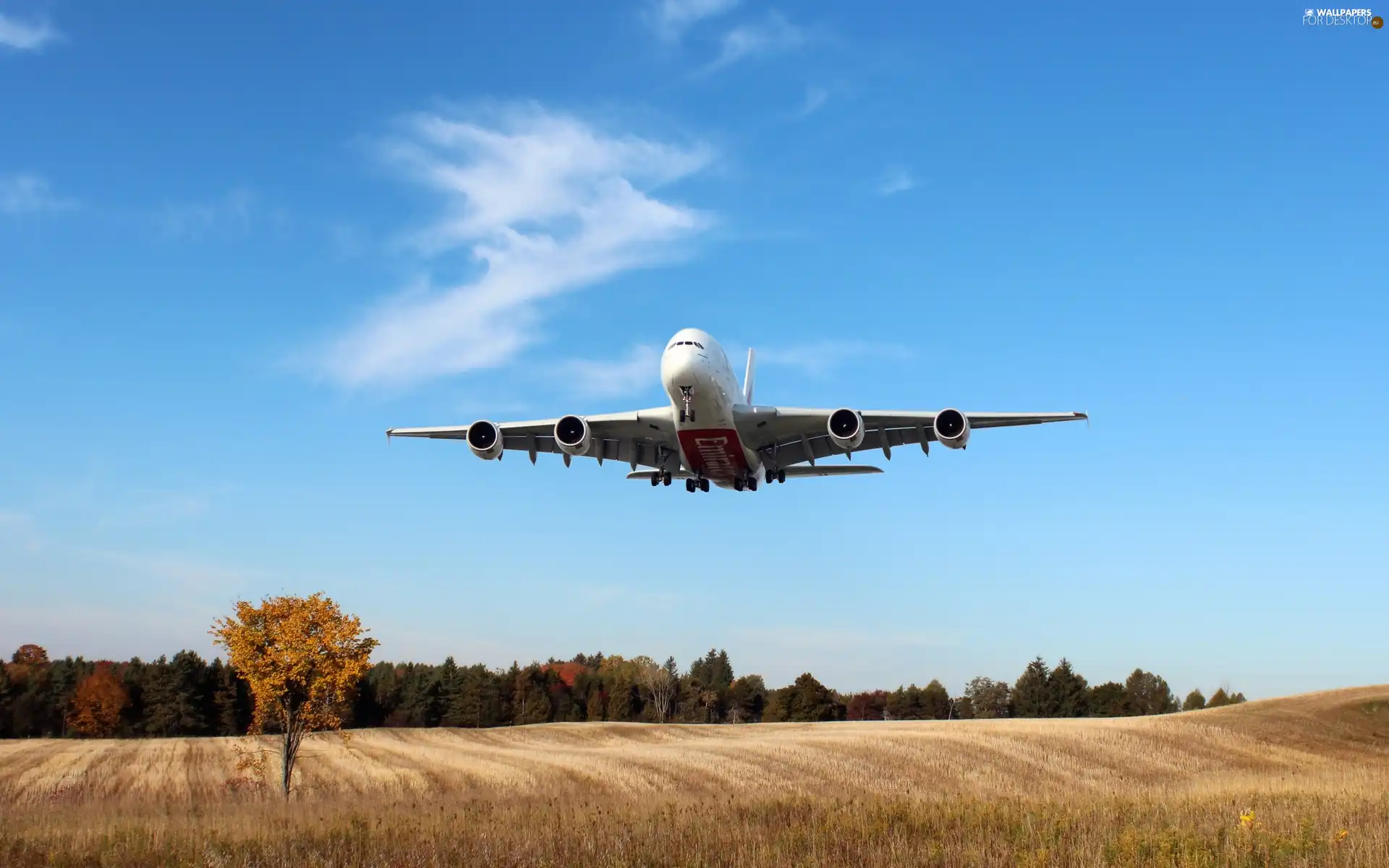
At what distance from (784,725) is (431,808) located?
166 ft

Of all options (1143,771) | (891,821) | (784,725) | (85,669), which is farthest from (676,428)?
(85,669)

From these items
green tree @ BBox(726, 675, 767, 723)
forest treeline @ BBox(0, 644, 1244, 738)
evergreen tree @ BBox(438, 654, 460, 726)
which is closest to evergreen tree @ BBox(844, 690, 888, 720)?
forest treeline @ BBox(0, 644, 1244, 738)

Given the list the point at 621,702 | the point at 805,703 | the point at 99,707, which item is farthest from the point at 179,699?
the point at 805,703

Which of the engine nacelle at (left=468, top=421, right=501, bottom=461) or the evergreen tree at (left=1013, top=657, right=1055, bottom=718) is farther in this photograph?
the evergreen tree at (left=1013, top=657, right=1055, bottom=718)

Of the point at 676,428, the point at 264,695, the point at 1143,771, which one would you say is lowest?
the point at 1143,771

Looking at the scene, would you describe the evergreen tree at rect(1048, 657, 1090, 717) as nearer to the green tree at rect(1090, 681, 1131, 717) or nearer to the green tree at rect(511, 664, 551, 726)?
the green tree at rect(1090, 681, 1131, 717)

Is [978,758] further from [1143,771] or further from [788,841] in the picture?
[788,841]

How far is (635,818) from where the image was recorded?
19.8 meters

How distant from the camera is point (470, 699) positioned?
97.2 metres

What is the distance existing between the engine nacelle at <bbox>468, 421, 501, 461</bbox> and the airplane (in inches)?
0.9

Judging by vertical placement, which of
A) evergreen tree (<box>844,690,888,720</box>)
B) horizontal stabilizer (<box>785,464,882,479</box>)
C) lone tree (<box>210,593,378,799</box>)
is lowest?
evergreen tree (<box>844,690,888,720</box>)

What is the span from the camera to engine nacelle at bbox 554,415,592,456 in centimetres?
3259

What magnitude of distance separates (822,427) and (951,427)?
508 centimetres

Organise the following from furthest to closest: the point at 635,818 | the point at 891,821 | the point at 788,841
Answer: the point at 635,818 < the point at 891,821 < the point at 788,841
